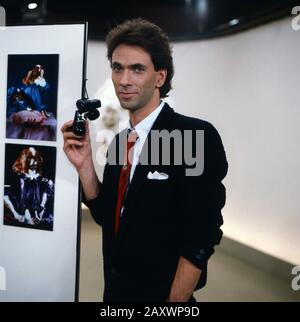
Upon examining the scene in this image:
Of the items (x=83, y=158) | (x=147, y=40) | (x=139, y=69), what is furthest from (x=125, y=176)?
(x=147, y=40)

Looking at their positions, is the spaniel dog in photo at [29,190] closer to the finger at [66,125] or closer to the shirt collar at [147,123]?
the finger at [66,125]

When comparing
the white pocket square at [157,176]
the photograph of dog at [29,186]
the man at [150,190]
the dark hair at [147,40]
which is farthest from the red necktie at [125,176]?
the photograph of dog at [29,186]

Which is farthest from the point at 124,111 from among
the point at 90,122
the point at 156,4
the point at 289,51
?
the point at 289,51

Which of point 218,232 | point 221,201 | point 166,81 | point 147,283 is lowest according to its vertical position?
point 147,283

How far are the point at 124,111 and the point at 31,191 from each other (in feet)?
1.84

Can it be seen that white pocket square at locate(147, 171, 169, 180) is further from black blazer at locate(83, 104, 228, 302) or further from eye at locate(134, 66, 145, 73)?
eye at locate(134, 66, 145, 73)

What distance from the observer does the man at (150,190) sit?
1293mm

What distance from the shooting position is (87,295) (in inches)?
70.2

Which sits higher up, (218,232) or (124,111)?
(124,111)

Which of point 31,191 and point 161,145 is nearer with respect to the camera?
point 161,145

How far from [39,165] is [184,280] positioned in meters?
0.81

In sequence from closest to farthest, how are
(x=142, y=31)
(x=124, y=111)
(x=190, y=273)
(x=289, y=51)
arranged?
1. (x=190, y=273)
2. (x=142, y=31)
3. (x=124, y=111)
4. (x=289, y=51)

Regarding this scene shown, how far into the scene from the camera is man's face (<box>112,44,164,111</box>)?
138cm

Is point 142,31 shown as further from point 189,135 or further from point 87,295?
Result: point 87,295
